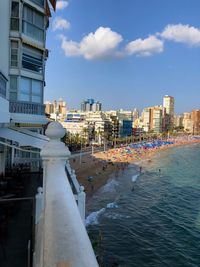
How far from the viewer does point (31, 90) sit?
16.1 meters

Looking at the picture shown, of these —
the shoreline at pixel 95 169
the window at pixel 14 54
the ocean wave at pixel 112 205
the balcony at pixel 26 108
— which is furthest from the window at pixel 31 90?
the shoreline at pixel 95 169

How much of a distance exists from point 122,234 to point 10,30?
19.9m

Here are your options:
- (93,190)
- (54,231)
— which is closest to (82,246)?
(54,231)

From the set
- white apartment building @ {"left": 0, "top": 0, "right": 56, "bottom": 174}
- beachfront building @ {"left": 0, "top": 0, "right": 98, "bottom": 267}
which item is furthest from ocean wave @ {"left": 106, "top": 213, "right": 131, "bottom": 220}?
white apartment building @ {"left": 0, "top": 0, "right": 56, "bottom": 174}

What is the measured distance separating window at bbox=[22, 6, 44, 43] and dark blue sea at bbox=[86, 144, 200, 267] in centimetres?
1448

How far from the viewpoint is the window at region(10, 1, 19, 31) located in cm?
1489

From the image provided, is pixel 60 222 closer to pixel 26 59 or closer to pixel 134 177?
pixel 26 59

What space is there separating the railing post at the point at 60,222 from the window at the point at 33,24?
1382 cm

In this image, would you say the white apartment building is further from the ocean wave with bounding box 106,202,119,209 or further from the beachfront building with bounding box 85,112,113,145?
the beachfront building with bounding box 85,112,113,145

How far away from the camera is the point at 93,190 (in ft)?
163

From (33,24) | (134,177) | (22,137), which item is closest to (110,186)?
(134,177)

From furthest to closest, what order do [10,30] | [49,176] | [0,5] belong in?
1. [10,30]
2. [0,5]
3. [49,176]

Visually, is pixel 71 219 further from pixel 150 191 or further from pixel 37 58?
pixel 150 191

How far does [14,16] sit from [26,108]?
A: 4.43 m
